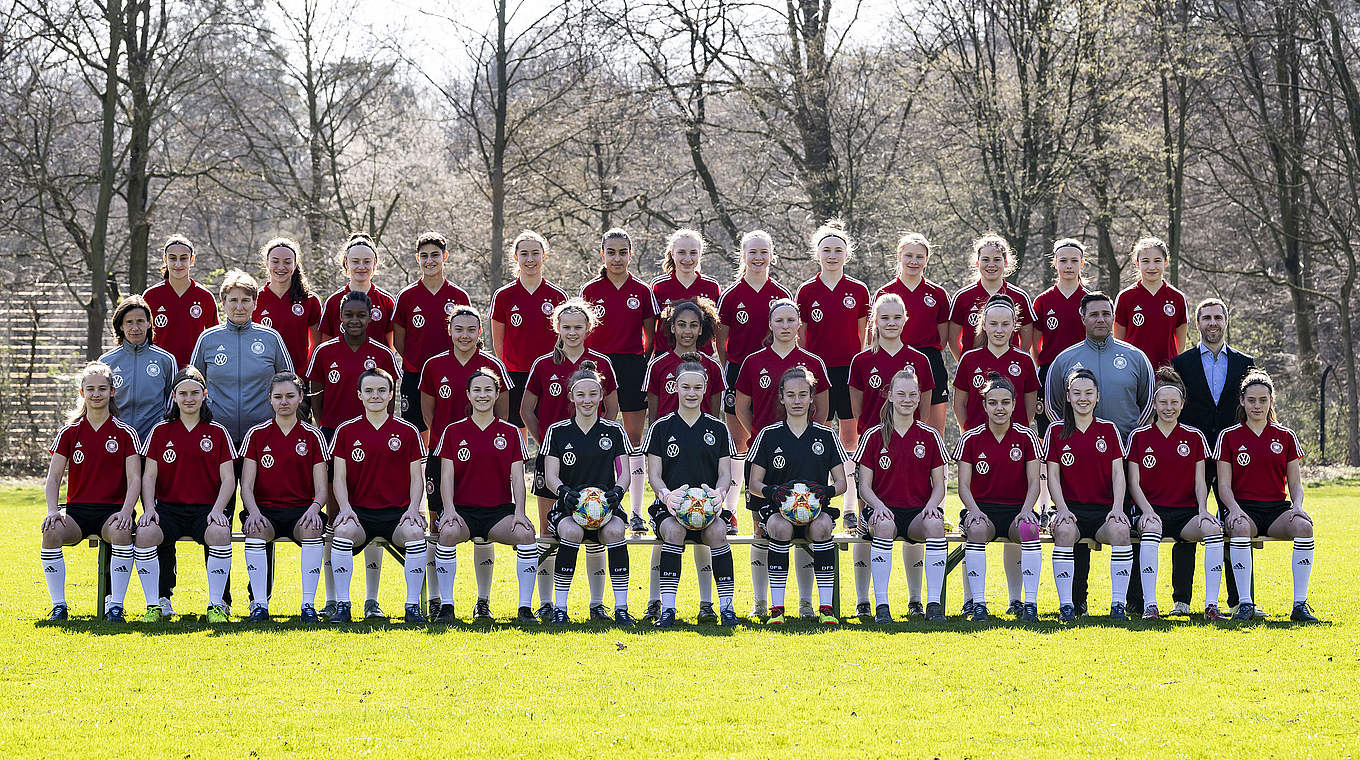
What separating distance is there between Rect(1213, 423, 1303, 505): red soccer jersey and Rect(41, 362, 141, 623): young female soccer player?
702 centimetres

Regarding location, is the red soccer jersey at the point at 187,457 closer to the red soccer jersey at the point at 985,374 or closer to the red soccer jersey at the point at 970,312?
the red soccer jersey at the point at 985,374

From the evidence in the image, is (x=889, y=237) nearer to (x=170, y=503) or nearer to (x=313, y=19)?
(x=313, y=19)

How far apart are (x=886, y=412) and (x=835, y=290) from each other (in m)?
1.34

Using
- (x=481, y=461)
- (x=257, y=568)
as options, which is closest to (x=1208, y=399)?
(x=481, y=461)

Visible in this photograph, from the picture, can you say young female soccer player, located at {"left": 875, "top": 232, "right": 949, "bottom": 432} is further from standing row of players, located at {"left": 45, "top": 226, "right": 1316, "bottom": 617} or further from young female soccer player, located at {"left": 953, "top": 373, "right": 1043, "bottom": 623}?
young female soccer player, located at {"left": 953, "top": 373, "right": 1043, "bottom": 623}

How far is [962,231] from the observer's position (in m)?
23.8

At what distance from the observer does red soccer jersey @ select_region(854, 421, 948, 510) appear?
25.9ft

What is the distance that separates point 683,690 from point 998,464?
3147 millimetres

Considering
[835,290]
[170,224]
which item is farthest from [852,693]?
[170,224]

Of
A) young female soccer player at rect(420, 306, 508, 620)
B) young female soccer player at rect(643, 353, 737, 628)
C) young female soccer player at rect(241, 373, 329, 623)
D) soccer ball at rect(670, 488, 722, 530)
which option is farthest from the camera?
young female soccer player at rect(420, 306, 508, 620)

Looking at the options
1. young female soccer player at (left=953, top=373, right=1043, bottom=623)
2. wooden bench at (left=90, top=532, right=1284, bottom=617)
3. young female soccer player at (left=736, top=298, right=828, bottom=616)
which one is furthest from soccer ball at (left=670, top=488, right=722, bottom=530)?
young female soccer player at (left=953, top=373, right=1043, bottom=623)

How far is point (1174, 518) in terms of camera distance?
802cm

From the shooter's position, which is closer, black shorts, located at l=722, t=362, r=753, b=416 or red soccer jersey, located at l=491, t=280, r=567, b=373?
black shorts, located at l=722, t=362, r=753, b=416

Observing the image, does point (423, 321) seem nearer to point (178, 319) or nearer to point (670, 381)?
point (178, 319)
